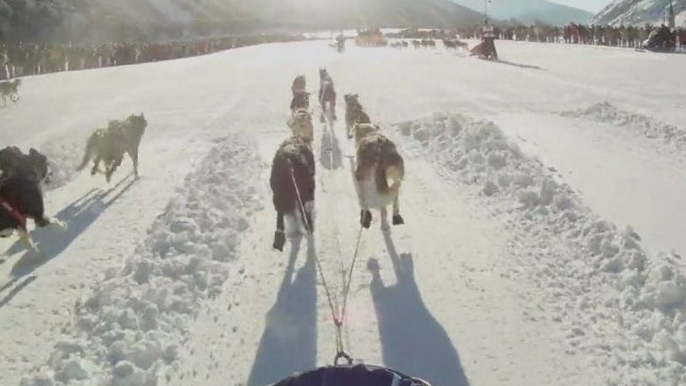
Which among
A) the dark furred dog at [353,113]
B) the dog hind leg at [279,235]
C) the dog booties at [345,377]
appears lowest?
the dog hind leg at [279,235]

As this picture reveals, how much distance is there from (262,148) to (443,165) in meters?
3.48

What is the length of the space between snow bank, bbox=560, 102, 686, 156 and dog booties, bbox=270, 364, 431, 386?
1009cm

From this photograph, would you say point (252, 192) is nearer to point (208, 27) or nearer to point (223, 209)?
point (223, 209)

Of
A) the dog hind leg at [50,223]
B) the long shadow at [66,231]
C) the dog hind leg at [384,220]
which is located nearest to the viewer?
the long shadow at [66,231]

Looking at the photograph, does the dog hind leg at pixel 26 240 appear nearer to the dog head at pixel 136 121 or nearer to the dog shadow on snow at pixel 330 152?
the dog head at pixel 136 121

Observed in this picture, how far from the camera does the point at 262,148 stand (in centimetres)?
1209

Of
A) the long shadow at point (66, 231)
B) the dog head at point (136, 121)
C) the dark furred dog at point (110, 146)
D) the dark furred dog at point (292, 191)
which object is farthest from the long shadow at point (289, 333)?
the dog head at point (136, 121)

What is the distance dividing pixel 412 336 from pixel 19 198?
4.24 metres

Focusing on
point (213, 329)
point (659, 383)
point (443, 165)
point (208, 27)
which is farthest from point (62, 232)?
point (208, 27)

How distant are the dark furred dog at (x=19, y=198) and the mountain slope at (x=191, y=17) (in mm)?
63631

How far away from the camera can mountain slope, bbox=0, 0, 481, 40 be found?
6794 centimetres

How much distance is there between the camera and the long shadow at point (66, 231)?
694 cm

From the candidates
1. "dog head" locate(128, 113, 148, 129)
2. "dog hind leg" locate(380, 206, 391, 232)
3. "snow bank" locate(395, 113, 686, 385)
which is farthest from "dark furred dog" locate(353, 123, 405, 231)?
"dog head" locate(128, 113, 148, 129)

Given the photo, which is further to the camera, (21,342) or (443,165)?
(443,165)
